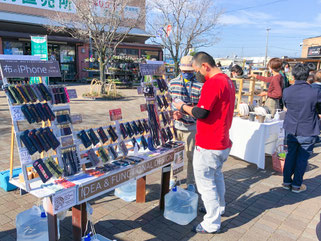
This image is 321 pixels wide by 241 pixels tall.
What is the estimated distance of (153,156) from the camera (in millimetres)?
3217

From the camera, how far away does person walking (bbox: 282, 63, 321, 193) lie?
3803 mm

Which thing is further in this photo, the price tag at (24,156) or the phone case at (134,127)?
the phone case at (134,127)

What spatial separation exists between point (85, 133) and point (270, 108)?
4343 millimetres

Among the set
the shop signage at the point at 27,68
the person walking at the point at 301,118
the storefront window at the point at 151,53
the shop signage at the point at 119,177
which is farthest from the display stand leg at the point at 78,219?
the storefront window at the point at 151,53

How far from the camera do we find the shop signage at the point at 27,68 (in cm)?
239

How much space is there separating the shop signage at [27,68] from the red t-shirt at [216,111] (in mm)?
1526

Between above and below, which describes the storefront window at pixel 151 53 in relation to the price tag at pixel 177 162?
above

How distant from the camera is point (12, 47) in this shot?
18.0 metres

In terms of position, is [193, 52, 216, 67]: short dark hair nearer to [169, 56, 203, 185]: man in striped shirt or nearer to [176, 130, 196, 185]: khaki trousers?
[169, 56, 203, 185]: man in striped shirt

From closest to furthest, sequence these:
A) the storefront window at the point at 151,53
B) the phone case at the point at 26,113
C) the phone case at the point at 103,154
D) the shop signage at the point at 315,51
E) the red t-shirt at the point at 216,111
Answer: the phone case at the point at 26,113 → the red t-shirt at the point at 216,111 → the phone case at the point at 103,154 → the storefront window at the point at 151,53 → the shop signage at the point at 315,51

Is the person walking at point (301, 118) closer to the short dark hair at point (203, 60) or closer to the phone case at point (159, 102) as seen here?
the short dark hair at point (203, 60)

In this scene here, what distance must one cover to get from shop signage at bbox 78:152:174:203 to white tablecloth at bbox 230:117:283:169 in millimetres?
2045

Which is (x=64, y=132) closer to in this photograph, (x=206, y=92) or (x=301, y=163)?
(x=206, y=92)

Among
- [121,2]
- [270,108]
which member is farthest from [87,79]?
[270,108]
